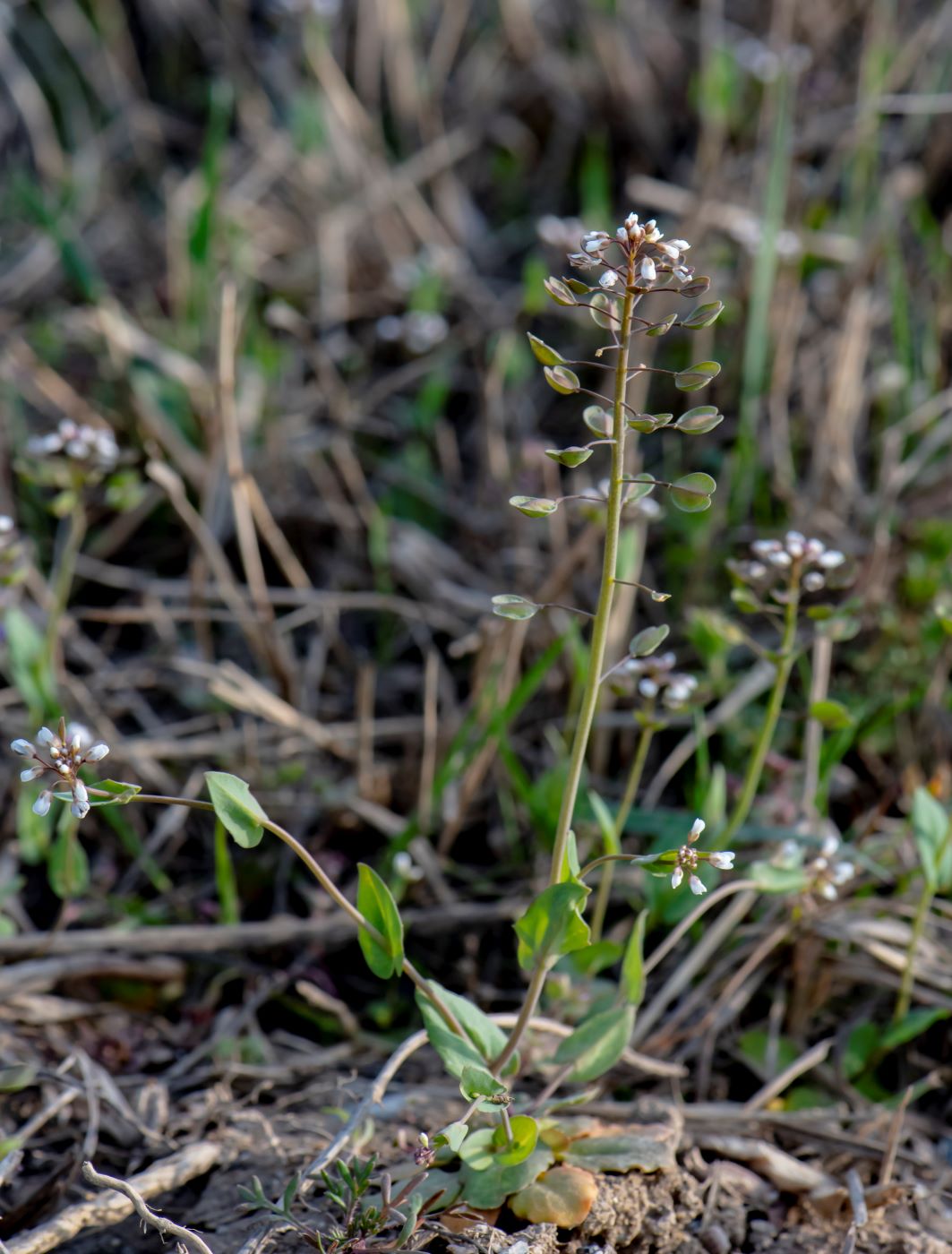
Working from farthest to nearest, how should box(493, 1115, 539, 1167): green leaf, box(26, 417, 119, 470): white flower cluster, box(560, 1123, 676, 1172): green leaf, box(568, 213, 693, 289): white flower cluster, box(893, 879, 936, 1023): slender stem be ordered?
box(26, 417, 119, 470): white flower cluster → box(893, 879, 936, 1023): slender stem → box(560, 1123, 676, 1172): green leaf → box(493, 1115, 539, 1167): green leaf → box(568, 213, 693, 289): white flower cluster

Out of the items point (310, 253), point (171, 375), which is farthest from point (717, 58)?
point (171, 375)

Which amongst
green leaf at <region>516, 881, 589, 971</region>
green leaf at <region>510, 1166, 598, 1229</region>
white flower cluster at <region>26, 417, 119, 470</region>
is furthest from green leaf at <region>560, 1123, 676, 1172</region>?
white flower cluster at <region>26, 417, 119, 470</region>

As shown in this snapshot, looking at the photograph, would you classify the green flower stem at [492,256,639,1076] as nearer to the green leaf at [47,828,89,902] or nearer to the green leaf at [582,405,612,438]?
the green leaf at [582,405,612,438]

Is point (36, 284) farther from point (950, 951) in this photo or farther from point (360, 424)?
point (950, 951)

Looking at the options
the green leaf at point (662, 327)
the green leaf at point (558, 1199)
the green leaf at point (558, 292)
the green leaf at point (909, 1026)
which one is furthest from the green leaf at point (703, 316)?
the green leaf at point (909, 1026)

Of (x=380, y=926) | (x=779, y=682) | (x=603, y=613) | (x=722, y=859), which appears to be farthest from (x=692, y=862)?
(x=779, y=682)

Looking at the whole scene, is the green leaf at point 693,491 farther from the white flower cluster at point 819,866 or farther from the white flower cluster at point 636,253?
the white flower cluster at point 819,866
